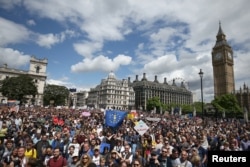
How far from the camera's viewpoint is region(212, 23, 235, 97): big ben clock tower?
116 metres

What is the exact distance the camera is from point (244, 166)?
562 cm

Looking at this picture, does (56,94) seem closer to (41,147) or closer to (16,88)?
(16,88)

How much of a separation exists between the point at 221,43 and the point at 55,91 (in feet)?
289

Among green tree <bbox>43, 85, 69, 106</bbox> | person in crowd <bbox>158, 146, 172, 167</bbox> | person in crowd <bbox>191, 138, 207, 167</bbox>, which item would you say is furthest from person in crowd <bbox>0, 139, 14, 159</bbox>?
green tree <bbox>43, 85, 69, 106</bbox>

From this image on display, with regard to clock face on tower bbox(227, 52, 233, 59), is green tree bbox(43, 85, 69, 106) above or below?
below

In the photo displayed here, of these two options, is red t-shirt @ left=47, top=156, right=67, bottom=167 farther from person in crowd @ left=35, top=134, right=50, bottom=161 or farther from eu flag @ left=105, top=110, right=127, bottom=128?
eu flag @ left=105, top=110, right=127, bottom=128

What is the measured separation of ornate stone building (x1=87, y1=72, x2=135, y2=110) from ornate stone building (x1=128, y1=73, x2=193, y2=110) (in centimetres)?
554

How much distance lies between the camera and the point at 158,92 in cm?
14262

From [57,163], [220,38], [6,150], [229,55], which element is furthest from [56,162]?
[220,38]

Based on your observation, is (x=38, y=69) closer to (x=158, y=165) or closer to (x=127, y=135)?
(x=127, y=135)

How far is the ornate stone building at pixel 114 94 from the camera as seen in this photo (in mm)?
120438

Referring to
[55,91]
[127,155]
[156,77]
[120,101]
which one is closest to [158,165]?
[127,155]

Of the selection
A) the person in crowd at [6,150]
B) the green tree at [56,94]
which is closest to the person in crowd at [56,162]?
the person in crowd at [6,150]

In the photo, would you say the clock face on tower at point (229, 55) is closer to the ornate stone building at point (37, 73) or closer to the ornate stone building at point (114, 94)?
the ornate stone building at point (114, 94)
